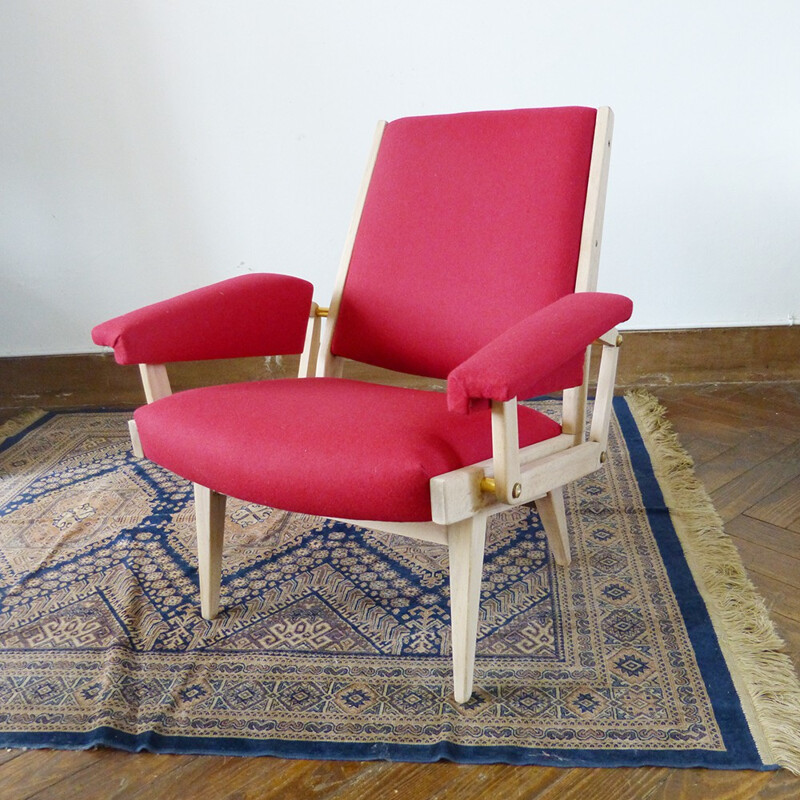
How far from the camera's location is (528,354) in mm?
911

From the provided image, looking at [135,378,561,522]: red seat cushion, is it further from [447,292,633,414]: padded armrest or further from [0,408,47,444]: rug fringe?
[0,408,47,444]: rug fringe

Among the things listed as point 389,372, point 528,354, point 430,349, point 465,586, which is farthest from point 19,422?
point 528,354

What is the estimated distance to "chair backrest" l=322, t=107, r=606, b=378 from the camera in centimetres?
133

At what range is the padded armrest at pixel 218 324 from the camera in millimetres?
1211

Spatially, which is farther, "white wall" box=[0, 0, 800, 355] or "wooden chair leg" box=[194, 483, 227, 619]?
"white wall" box=[0, 0, 800, 355]

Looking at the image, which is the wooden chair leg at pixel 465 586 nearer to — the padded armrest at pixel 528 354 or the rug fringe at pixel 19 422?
the padded armrest at pixel 528 354

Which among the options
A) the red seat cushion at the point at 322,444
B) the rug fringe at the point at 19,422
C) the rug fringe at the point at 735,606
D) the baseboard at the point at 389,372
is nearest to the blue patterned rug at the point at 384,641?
the rug fringe at the point at 735,606

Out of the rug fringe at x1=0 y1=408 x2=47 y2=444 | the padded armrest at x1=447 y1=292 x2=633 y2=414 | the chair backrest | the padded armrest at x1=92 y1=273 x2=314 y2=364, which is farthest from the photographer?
the rug fringe at x1=0 y1=408 x2=47 y2=444

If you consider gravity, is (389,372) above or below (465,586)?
below

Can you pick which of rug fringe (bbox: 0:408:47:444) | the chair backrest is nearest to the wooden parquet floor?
the chair backrest

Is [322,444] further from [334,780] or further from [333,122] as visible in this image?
[333,122]

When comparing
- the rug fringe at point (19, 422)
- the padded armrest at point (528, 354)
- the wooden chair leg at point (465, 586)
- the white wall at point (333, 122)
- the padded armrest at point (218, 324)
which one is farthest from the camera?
the rug fringe at point (19, 422)

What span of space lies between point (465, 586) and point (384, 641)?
0.28 m

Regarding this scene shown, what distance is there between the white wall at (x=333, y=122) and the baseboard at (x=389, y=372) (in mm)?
65
